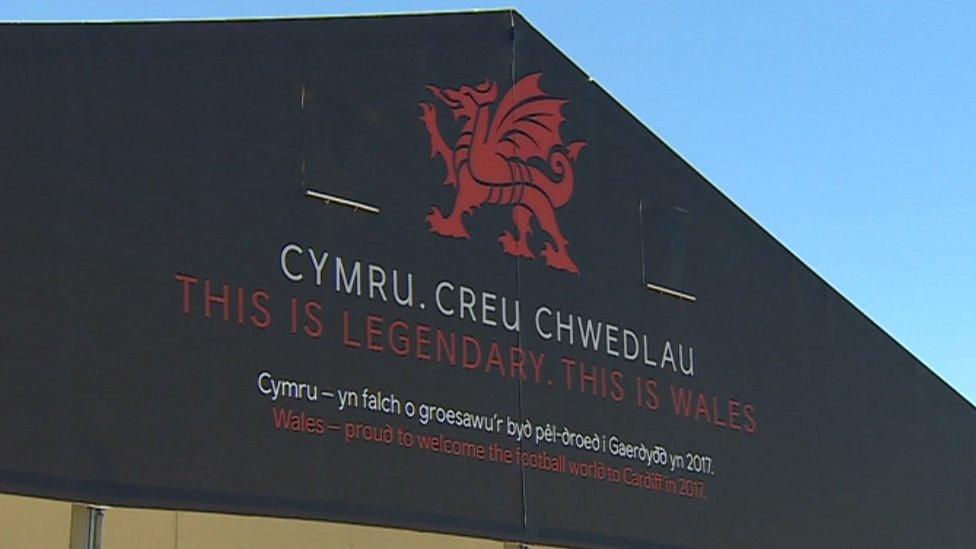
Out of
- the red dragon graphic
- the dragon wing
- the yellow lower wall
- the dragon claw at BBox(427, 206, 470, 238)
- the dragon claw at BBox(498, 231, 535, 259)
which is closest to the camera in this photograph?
the yellow lower wall

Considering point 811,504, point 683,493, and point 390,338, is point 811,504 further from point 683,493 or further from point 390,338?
point 390,338

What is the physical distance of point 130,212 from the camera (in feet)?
→ 30.0

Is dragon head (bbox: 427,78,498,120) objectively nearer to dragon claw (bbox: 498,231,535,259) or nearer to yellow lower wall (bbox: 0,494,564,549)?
dragon claw (bbox: 498,231,535,259)

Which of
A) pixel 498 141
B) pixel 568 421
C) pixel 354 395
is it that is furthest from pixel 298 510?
pixel 498 141

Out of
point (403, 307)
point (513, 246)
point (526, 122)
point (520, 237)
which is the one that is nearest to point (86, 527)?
point (403, 307)

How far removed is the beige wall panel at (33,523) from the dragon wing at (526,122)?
3701 mm

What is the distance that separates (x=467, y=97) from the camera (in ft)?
37.3

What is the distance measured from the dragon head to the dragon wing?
0.12 m

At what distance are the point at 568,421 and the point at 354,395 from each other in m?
1.87

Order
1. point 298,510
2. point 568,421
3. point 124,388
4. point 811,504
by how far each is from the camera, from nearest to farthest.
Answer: point 124,388, point 298,510, point 568,421, point 811,504

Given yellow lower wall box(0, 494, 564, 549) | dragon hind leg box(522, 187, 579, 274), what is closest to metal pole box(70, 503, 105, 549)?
yellow lower wall box(0, 494, 564, 549)

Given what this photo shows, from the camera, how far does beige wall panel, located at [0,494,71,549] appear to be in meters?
9.72

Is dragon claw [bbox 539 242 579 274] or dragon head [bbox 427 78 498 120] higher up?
dragon head [bbox 427 78 498 120]

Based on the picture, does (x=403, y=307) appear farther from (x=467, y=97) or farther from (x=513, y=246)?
(x=467, y=97)
